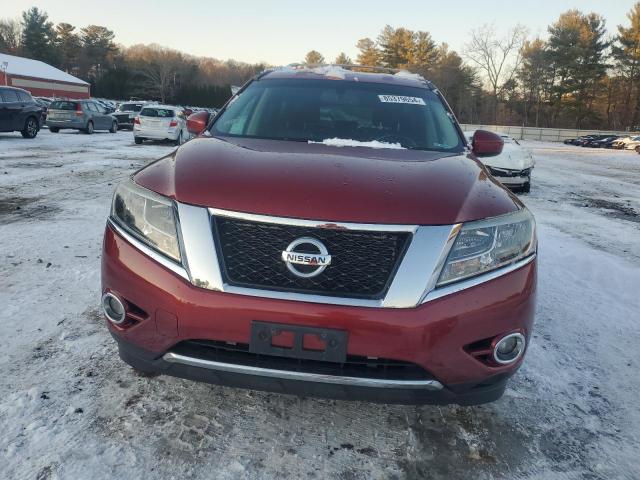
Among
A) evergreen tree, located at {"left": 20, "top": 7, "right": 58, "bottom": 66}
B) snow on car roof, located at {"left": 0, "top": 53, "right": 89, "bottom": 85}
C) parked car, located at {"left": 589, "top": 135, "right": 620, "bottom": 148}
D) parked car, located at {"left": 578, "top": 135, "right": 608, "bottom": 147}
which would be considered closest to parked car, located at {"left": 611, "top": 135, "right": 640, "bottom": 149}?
parked car, located at {"left": 589, "top": 135, "right": 620, "bottom": 148}

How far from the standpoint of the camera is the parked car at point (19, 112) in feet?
53.0

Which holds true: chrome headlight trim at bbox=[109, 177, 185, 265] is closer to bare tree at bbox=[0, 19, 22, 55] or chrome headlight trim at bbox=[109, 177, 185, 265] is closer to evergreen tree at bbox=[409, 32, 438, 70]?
evergreen tree at bbox=[409, 32, 438, 70]

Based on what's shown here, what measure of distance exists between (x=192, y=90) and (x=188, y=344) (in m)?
84.5

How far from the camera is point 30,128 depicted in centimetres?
1755

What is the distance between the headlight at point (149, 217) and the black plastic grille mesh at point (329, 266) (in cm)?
23

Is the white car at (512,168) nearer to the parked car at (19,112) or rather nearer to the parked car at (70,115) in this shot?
the parked car at (19,112)

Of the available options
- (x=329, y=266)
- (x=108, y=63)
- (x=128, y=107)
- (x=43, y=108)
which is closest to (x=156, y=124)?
(x=43, y=108)

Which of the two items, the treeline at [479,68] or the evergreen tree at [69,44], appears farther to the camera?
the evergreen tree at [69,44]

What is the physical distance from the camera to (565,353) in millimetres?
3209

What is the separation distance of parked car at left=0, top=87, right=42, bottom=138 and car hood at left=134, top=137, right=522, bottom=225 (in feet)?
54.1

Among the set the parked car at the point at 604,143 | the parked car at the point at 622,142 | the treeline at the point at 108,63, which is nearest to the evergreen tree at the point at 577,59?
the parked car at the point at 604,143

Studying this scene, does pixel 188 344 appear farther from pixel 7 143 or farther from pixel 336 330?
pixel 7 143

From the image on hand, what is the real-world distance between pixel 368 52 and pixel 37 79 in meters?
51.3

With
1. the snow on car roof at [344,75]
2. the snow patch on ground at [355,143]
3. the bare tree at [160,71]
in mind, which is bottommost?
the snow patch on ground at [355,143]
